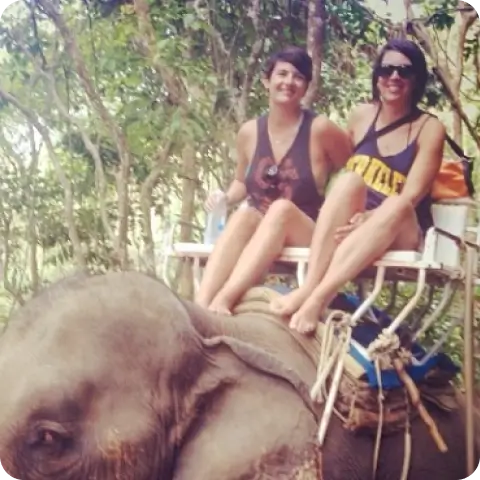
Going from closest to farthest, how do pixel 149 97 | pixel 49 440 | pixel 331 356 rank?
pixel 49 440 → pixel 331 356 → pixel 149 97

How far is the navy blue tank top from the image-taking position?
1.20 m

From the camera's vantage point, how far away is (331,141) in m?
1.21

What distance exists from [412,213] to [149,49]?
41cm

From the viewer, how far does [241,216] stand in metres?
1.21

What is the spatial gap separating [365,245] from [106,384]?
0.37 meters

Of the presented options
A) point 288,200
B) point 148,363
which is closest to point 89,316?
point 148,363

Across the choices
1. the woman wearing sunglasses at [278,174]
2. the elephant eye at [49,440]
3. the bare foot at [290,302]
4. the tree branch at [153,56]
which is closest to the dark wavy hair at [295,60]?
the woman wearing sunglasses at [278,174]

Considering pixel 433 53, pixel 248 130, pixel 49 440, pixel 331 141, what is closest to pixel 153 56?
pixel 248 130

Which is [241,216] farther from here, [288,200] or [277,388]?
[277,388]

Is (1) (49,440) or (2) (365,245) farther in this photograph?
(2) (365,245)

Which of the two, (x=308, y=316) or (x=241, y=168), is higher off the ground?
(x=241, y=168)

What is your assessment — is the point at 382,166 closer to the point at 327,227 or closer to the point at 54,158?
the point at 327,227

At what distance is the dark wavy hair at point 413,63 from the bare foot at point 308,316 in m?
0.28

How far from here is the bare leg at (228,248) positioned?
1.19 metres
